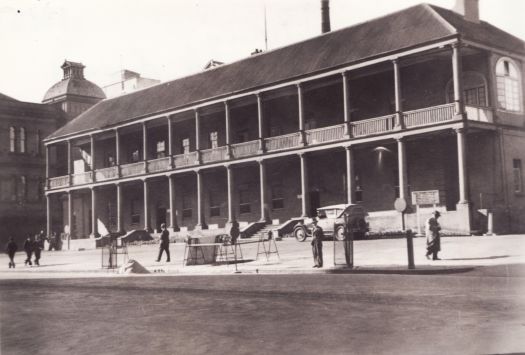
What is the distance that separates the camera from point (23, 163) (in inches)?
2146

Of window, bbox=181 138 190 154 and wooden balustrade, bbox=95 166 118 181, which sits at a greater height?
window, bbox=181 138 190 154

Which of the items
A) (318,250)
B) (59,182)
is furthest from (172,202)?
(318,250)

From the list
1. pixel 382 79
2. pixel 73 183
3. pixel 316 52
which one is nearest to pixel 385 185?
pixel 382 79

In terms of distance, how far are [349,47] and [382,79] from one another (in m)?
2.41

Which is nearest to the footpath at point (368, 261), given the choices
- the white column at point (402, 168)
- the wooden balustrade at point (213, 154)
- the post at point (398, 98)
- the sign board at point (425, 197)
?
the sign board at point (425, 197)

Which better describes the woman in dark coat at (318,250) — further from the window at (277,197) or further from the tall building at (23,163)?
the tall building at (23,163)

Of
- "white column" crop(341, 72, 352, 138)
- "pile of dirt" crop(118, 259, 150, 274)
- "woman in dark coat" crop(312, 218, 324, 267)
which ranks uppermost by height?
"white column" crop(341, 72, 352, 138)

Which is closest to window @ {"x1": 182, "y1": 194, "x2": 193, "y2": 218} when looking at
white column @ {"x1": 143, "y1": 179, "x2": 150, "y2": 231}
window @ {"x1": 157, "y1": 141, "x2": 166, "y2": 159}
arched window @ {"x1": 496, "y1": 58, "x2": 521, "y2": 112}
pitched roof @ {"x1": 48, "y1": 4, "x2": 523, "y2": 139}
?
white column @ {"x1": 143, "y1": 179, "x2": 150, "y2": 231}

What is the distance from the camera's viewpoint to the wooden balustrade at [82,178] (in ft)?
152

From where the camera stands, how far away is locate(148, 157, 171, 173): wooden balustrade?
41.5 metres

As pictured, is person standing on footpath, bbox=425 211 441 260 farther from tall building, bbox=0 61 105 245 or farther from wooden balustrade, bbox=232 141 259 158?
tall building, bbox=0 61 105 245

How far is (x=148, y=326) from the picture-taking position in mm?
9164

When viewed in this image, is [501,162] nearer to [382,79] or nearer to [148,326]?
[382,79]

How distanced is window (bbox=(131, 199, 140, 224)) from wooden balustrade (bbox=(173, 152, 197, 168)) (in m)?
8.06
